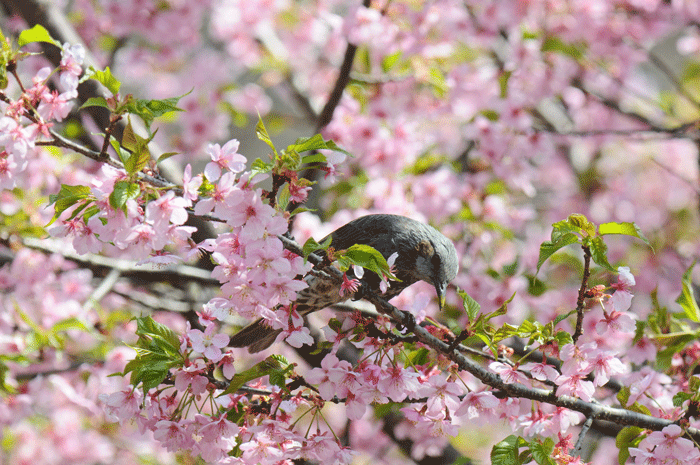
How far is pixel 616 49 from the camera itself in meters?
5.59

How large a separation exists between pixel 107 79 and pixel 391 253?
1.28m

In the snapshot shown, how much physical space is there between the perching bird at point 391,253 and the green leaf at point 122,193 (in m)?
0.99

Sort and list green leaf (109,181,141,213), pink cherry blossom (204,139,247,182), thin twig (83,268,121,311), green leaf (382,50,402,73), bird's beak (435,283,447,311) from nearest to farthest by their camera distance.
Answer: green leaf (109,181,141,213)
pink cherry blossom (204,139,247,182)
bird's beak (435,283,447,311)
thin twig (83,268,121,311)
green leaf (382,50,402,73)

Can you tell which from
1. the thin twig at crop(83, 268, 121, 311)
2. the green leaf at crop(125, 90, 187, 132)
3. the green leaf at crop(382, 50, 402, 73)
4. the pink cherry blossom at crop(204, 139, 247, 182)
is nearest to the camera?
the pink cherry blossom at crop(204, 139, 247, 182)

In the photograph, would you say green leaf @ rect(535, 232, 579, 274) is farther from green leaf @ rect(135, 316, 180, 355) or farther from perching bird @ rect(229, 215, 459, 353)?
green leaf @ rect(135, 316, 180, 355)

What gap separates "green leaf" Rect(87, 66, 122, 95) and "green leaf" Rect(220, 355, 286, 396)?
0.89m

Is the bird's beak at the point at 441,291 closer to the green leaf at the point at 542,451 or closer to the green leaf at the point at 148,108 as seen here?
the green leaf at the point at 542,451

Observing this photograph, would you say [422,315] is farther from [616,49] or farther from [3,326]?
[616,49]

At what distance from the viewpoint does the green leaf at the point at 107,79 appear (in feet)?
5.34

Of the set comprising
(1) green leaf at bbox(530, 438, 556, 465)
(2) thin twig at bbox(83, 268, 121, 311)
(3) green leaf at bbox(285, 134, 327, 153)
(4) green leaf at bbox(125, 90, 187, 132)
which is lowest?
(2) thin twig at bbox(83, 268, 121, 311)

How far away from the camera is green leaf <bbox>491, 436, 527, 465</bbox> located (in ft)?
5.49

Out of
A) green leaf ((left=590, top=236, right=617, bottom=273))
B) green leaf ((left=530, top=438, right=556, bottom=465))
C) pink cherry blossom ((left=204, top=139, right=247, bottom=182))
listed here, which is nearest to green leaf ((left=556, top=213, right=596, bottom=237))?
green leaf ((left=590, top=236, right=617, bottom=273))

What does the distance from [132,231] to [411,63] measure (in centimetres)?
297

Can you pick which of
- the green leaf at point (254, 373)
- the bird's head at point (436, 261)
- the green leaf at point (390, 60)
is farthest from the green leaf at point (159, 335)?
the green leaf at point (390, 60)
